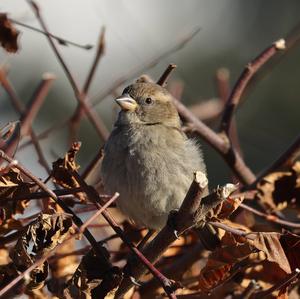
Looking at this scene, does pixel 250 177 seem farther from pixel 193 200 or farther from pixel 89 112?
pixel 193 200

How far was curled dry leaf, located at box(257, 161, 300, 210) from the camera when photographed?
130 inches

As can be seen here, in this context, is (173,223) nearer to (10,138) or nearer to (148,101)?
(10,138)

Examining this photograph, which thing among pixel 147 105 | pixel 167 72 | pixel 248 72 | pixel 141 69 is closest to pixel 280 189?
pixel 248 72

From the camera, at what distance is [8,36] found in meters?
3.10

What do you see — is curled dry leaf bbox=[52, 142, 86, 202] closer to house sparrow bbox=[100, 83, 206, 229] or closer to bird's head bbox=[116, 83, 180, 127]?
house sparrow bbox=[100, 83, 206, 229]

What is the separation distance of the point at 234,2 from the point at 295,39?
→ 991 centimetres

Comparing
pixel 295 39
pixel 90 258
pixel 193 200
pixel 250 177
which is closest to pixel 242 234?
pixel 193 200

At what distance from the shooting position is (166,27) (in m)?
14.1

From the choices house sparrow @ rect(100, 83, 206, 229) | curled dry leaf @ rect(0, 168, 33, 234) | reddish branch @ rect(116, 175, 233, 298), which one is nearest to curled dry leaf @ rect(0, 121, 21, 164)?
curled dry leaf @ rect(0, 168, 33, 234)

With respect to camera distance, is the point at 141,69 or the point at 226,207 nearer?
the point at 226,207

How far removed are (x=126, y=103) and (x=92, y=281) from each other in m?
1.60

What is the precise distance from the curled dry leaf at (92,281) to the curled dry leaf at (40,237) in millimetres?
128

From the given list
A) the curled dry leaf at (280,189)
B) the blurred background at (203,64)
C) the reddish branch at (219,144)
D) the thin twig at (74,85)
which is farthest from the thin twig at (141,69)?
the blurred background at (203,64)

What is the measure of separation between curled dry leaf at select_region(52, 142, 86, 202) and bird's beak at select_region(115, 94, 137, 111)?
125 centimetres
